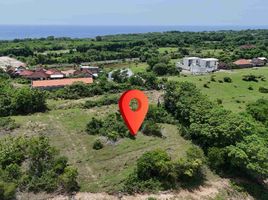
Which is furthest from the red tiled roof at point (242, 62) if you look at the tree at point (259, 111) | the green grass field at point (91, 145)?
the green grass field at point (91, 145)

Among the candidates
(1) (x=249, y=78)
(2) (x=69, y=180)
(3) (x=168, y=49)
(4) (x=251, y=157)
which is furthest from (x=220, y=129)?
(3) (x=168, y=49)

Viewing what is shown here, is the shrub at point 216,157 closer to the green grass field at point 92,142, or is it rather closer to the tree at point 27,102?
the green grass field at point 92,142

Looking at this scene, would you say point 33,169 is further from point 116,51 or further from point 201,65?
point 116,51

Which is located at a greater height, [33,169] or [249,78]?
[249,78]

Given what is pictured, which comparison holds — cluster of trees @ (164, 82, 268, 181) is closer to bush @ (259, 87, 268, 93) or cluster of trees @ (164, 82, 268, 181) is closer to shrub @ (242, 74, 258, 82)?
bush @ (259, 87, 268, 93)

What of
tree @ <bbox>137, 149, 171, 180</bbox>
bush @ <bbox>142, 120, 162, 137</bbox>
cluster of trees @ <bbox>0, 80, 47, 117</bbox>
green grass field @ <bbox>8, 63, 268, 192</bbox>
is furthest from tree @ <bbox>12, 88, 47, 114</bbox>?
tree @ <bbox>137, 149, 171, 180</bbox>

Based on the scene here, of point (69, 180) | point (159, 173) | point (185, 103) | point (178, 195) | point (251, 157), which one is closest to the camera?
point (69, 180)
